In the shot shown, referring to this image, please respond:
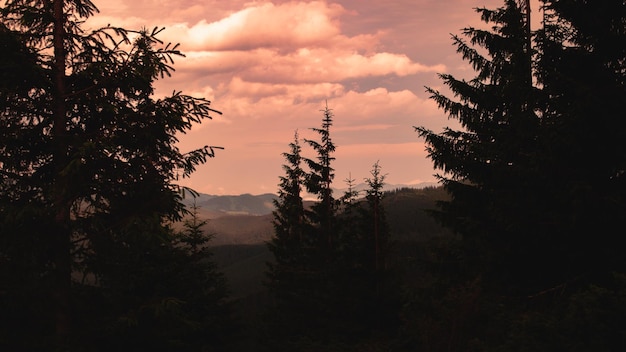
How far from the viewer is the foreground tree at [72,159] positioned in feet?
26.9

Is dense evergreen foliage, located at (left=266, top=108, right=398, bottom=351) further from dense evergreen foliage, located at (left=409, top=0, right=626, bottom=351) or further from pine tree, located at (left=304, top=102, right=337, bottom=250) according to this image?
dense evergreen foliage, located at (left=409, top=0, right=626, bottom=351)

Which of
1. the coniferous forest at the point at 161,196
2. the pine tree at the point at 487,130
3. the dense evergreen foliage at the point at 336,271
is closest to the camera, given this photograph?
the coniferous forest at the point at 161,196

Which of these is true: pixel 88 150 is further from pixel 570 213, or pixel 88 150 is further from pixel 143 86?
pixel 570 213

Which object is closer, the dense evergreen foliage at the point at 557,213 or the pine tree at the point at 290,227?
the dense evergreen foliage at the point at 557,213

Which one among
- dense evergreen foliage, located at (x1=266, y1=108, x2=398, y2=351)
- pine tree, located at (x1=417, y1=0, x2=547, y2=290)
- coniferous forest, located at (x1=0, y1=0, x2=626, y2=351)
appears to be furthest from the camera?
dense evergreen foliage, located at (x1=266, y1=108, x2=398, y2=351)

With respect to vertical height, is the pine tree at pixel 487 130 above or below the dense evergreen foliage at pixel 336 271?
above

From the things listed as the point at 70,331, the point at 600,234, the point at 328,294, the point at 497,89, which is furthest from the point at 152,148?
the point at 328,294

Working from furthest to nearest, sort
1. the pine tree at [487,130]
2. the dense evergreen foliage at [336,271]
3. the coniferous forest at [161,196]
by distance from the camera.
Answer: the dense evergreen foliage at [336,271]
the pine tree at [487,130]
the coniferous forest at [161,196]

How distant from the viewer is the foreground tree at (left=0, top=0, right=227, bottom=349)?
820cm

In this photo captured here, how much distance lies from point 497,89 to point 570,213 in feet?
20.5

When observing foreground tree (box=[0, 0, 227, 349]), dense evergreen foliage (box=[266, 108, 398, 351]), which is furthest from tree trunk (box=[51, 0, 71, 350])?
dense evergreen foliage (box=[266, 108, 398, 351])

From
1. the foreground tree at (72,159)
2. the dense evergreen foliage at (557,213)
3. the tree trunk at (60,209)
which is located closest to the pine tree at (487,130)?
the dense evergreen foliage at (557,213)

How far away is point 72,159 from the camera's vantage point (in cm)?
851

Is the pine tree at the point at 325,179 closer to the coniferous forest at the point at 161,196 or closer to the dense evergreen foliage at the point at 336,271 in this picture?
the dense evergreen foliage at the point at 336,271
